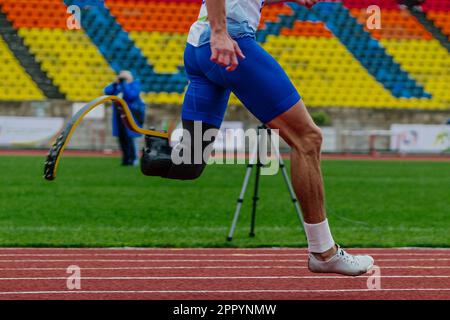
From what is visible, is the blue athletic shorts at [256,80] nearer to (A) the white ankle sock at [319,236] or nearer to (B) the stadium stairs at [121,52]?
(A) the white ankle sock at [319,236]

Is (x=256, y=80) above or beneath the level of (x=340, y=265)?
above

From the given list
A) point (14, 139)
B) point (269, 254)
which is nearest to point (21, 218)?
point (269, 254)

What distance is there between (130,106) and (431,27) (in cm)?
1641

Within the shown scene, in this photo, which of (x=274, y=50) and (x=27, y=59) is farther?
(x=274, y=50)

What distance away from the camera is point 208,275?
19.4ft

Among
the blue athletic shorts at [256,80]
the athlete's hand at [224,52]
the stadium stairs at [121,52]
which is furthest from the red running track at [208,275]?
the stadium stairs at [121,52]

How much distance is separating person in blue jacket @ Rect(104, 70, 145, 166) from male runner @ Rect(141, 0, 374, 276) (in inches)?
448

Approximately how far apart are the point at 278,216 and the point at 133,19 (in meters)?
19.4

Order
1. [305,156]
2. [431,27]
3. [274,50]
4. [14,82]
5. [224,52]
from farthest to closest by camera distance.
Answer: [431,27], [274,50], [14,82], [305,156], [224,52]

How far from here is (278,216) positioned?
10.5 m

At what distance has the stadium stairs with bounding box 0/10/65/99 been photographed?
2697 centimetres
